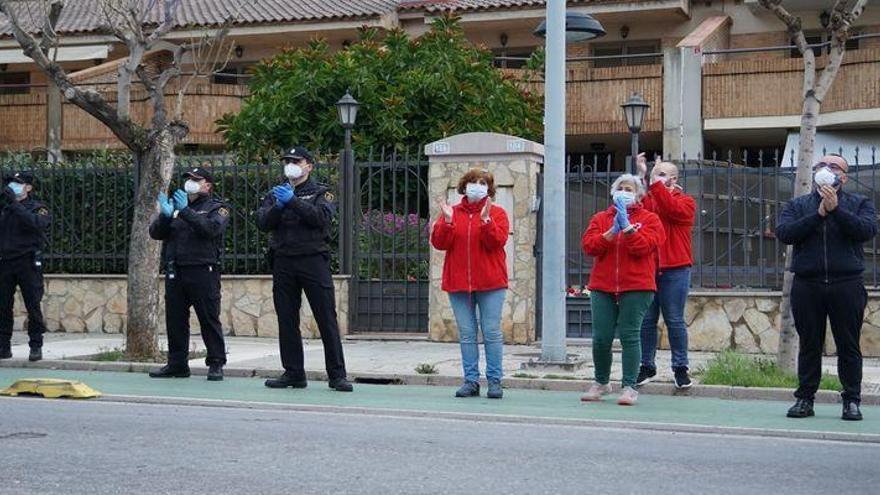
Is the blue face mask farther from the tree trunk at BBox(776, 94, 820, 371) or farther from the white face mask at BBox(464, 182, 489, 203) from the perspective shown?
the tree trunk at BBox(776, 94, 820, 371)

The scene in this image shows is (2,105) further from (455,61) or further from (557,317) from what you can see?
(557,317)

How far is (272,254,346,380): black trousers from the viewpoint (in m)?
11.5

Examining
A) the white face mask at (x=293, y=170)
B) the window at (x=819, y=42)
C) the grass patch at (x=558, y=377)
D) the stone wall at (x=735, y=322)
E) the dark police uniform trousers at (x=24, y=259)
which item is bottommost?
the grass patch at (x=558, y=377)

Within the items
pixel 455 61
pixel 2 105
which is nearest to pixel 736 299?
pixel 455 61

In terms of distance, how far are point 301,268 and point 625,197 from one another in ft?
9.20

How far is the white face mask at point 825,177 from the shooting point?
9.41 m

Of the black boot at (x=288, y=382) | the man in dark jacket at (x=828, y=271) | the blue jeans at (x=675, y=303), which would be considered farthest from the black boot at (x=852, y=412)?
the black boot at (x=288, y=382)

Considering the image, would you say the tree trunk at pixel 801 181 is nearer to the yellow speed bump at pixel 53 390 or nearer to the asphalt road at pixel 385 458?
the asphalt road at pixel 385 458

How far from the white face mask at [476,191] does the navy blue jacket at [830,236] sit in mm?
2369

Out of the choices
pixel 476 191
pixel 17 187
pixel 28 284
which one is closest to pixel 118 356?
pixel 28 284

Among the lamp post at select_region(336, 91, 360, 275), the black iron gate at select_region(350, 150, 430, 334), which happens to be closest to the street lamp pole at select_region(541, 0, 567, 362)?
the black iron gate at select_region(350, 150, 430, 334)

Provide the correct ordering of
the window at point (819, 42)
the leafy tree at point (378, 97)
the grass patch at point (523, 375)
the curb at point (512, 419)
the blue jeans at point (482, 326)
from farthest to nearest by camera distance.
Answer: the window at point (819, 42)
the leafy tree at point (378, 97)
the grass patch at point (523, 375)
the blue jeans at point (482, 326)
the curb at point (512, 419)

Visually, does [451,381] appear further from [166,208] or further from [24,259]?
[24,259]

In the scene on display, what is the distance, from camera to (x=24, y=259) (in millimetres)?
13961
